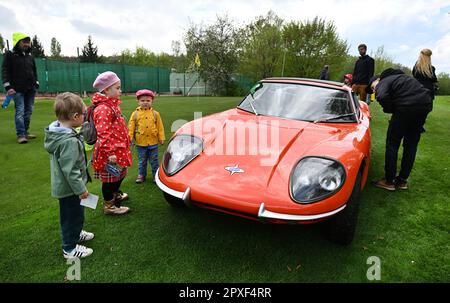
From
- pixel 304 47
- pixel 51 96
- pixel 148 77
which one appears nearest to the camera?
pixel 51 96

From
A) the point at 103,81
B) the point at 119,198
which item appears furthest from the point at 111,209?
the point at 103,81

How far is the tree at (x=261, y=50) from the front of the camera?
1053 inches

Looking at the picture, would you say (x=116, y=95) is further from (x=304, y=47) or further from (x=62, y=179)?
(x=304, y=47)

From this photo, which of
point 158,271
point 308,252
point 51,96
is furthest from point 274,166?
point 51,96

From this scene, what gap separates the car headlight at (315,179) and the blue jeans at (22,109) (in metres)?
5.69

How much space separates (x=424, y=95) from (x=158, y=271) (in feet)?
11.5

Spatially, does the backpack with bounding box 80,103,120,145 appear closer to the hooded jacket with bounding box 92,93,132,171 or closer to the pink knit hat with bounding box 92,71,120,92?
the hooded jacket with bounding box 92,93,132,171

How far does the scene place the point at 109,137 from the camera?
280 cm

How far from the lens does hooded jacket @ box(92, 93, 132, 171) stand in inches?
109

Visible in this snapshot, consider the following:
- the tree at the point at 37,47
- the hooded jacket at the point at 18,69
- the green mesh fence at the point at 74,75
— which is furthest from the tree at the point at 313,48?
the tree at the point at 37,47

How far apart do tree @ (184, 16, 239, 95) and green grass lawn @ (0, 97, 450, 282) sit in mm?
24564

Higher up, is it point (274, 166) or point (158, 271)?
point (274, 166)

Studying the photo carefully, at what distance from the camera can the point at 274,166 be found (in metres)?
2.37
